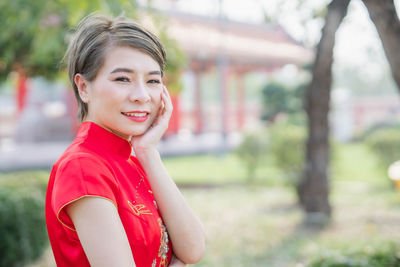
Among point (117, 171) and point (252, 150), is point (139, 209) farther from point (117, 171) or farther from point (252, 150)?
point (252, 150)

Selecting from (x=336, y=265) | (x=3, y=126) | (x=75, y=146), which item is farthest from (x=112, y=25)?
(x=3, y=126)

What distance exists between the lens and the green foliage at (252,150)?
963cm

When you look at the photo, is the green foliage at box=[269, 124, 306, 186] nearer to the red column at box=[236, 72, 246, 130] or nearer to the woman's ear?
the woman's ear

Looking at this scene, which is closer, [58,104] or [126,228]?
[126,228]

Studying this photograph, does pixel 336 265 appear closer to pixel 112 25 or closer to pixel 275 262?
pixel 275 262

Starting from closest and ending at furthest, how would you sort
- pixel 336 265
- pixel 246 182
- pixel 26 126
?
pixel 336 265 < pixel 246 182 < pixel 26 126

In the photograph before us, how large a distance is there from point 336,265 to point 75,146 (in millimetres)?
2196

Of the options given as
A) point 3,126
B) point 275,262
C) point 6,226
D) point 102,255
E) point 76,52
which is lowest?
point 3,126

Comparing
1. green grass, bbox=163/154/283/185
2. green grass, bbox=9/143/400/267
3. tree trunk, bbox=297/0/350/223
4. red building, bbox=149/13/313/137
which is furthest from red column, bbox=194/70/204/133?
tree trunk, bbox=297/0/350/223

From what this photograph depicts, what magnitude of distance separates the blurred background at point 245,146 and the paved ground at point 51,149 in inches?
2.2

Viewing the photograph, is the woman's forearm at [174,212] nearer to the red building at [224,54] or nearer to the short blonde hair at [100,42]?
the short blonde hair at [100,42]

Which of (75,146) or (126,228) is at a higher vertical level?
(75,146)

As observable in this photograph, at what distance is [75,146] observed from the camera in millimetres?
1246

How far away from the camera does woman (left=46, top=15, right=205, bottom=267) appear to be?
3.66ft
